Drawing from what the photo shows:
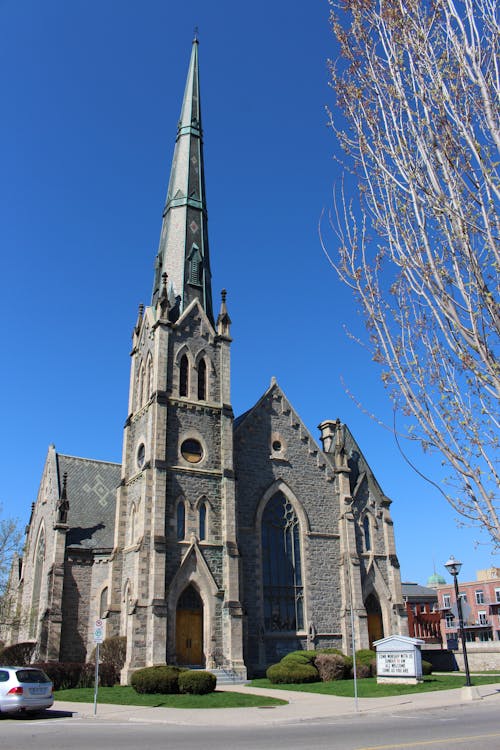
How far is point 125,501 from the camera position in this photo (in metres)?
31.2

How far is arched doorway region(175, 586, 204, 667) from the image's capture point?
26.5m

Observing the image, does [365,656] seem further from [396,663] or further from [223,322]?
[223,322]

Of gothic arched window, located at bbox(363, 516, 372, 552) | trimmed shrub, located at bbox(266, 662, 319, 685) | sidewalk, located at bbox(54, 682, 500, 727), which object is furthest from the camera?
gothic arched window, located at bbox(363, 516, 372, 552)

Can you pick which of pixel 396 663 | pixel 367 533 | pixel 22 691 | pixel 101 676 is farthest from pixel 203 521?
pixel 22 691

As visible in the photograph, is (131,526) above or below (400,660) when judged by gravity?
above

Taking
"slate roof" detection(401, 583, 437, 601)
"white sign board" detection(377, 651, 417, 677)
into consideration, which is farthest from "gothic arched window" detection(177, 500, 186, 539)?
"slate roof" detection(401, 583, 437, 601)

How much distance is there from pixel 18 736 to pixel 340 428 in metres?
27.2

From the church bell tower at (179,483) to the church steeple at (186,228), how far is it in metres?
0.08

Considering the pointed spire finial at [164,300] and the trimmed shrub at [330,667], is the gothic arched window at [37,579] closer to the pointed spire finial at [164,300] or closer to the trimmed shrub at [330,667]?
the pointed spire finial at [164,300]

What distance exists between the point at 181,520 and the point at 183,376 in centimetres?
727

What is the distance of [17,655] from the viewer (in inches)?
1130

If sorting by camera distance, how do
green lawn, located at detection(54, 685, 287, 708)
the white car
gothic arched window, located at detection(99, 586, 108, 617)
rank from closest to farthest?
1. the white car
2. green lawn, located at detection(54, 685, 287, 708)
3. gothic arched window, located at detection(99, 586, 108, 617)

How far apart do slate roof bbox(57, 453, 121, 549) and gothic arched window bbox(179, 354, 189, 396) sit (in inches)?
340

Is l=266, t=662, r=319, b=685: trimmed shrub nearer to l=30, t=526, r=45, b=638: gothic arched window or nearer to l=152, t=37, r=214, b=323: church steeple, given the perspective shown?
l=30, t=526, r=45, b=638: gothic arched window
